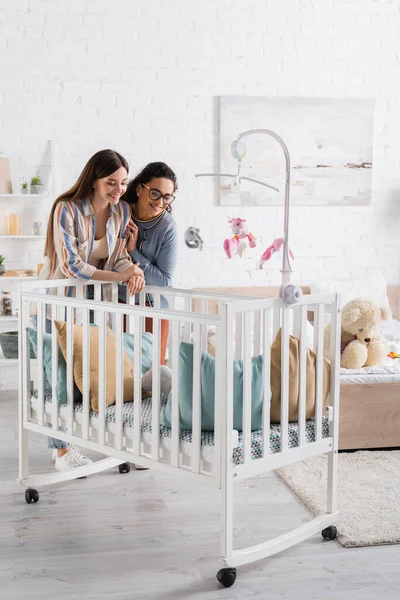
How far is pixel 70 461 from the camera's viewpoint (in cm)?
289

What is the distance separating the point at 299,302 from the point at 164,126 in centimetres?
237

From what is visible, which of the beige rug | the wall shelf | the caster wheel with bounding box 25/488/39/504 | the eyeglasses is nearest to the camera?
the beige rug

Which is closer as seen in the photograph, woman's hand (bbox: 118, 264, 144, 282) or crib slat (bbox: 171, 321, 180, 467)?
crib slat (bbox: 171, 321, 180, 467)

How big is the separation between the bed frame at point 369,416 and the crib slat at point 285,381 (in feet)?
3.10

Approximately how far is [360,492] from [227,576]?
2.74ft

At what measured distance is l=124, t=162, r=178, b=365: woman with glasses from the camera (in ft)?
9.93

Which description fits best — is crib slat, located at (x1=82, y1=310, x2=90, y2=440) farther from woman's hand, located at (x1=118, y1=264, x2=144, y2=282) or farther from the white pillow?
the white pillow

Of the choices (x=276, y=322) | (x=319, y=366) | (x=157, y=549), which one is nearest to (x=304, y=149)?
(x=276, y=322)

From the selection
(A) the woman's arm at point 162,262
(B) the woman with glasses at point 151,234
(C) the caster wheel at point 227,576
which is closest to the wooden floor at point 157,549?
(C) the caster wheel at point 227,576

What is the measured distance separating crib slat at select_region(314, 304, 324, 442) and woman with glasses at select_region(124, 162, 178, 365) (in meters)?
0.87

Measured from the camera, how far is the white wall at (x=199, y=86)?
4152mm

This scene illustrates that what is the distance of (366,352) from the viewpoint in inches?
128

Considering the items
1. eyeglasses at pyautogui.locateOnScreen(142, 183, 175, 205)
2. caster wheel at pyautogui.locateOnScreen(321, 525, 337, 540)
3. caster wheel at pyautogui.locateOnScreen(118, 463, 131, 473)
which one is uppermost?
eyeglasses at pyautogui.locateOnScreen(142, 183, 175, 205)

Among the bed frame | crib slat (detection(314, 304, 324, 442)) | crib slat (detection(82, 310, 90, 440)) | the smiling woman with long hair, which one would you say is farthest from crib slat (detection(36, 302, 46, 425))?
the bed frame
